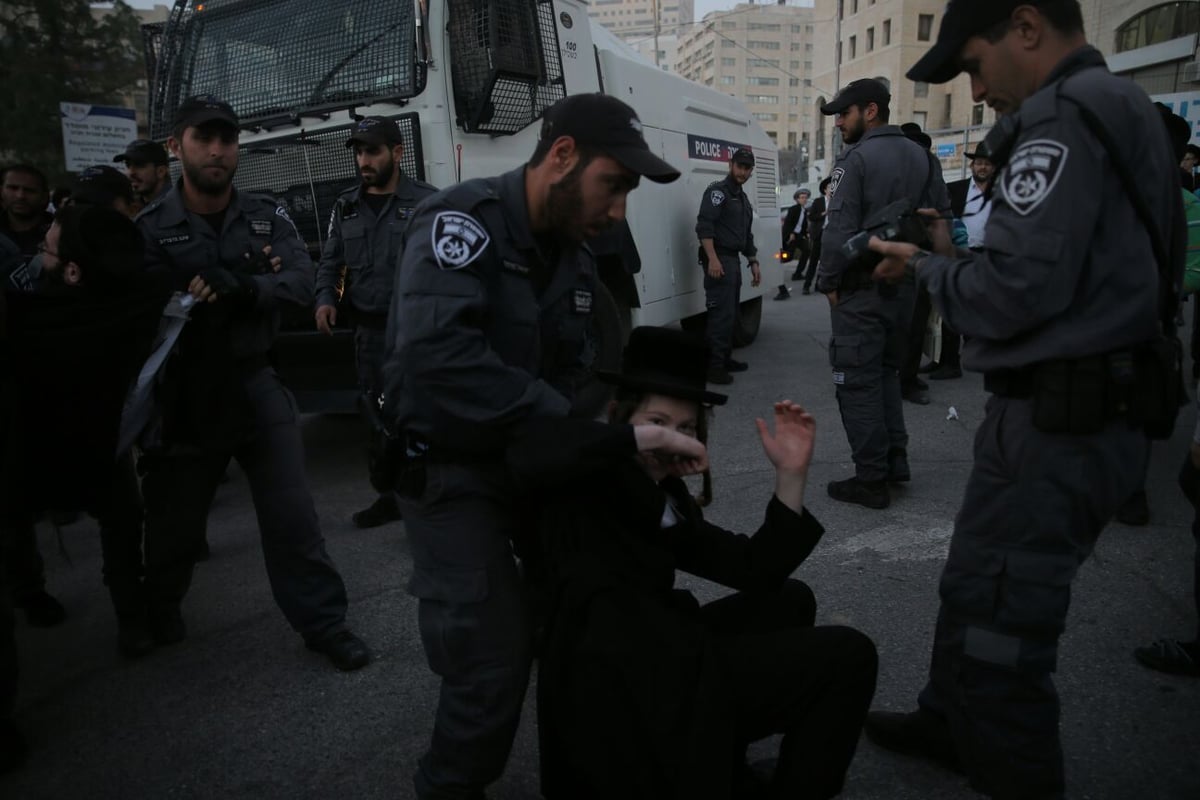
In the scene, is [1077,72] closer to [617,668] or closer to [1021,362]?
[1021,362]

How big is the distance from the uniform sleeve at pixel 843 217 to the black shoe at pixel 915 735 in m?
2.23

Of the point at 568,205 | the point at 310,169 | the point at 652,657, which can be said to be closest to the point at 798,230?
the point at 310,169

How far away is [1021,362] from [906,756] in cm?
119

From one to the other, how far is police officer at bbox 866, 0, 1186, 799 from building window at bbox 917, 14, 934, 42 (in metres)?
51.6

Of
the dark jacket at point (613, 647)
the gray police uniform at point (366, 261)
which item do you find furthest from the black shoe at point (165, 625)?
the dark jacket at point (613, 647)

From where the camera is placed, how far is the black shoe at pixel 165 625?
120 inches

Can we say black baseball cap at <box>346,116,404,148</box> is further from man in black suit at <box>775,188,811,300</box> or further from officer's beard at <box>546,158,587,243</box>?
man in black suit at <box>775,188,811,300</box>

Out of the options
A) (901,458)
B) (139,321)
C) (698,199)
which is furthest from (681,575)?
(698,199)

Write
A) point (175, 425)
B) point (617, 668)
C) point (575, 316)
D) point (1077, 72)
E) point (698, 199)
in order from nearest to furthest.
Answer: point (617, 668) → point (1077, 72) → point (575, 316) → point (175, 425) → point (698, 199)

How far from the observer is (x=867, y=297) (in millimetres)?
3963

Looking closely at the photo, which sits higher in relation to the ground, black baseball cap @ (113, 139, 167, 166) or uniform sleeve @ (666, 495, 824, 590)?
black baseball cap @ (113, 139, 167, 166)

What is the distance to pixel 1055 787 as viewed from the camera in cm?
178

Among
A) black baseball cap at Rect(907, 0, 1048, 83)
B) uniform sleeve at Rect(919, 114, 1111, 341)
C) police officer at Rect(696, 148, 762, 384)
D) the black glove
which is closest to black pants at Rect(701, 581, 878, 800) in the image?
uniform sleeve at Rect(919, 114, 1111, 341)

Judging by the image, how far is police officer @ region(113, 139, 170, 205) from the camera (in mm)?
4285
